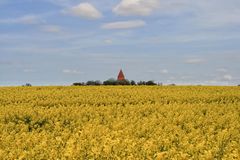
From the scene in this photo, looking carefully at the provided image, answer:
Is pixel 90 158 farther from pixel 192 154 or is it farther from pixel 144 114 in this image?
pixel 144 114

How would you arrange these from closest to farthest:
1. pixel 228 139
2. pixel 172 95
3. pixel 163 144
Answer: pixel 163 144 < pixel 228 139 < pixel 172 95

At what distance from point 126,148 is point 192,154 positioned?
1.30 meters

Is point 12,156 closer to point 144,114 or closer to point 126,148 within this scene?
point 126,148

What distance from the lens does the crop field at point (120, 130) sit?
10.2 metres

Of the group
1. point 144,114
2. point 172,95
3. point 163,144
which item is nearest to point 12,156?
point 163,144

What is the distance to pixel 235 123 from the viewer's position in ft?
52.9

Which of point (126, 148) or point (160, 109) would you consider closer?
point (126, 148)

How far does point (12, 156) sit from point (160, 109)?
11.7 metres

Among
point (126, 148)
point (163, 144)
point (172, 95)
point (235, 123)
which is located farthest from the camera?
point (172, 95)

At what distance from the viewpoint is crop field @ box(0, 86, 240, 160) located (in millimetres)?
10156

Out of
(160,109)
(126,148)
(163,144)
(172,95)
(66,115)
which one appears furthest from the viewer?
(172,95)

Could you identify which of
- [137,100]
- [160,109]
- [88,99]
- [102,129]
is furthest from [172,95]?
[102,129]

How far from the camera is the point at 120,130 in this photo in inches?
527

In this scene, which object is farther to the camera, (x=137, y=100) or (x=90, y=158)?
(x=137, y=100)
